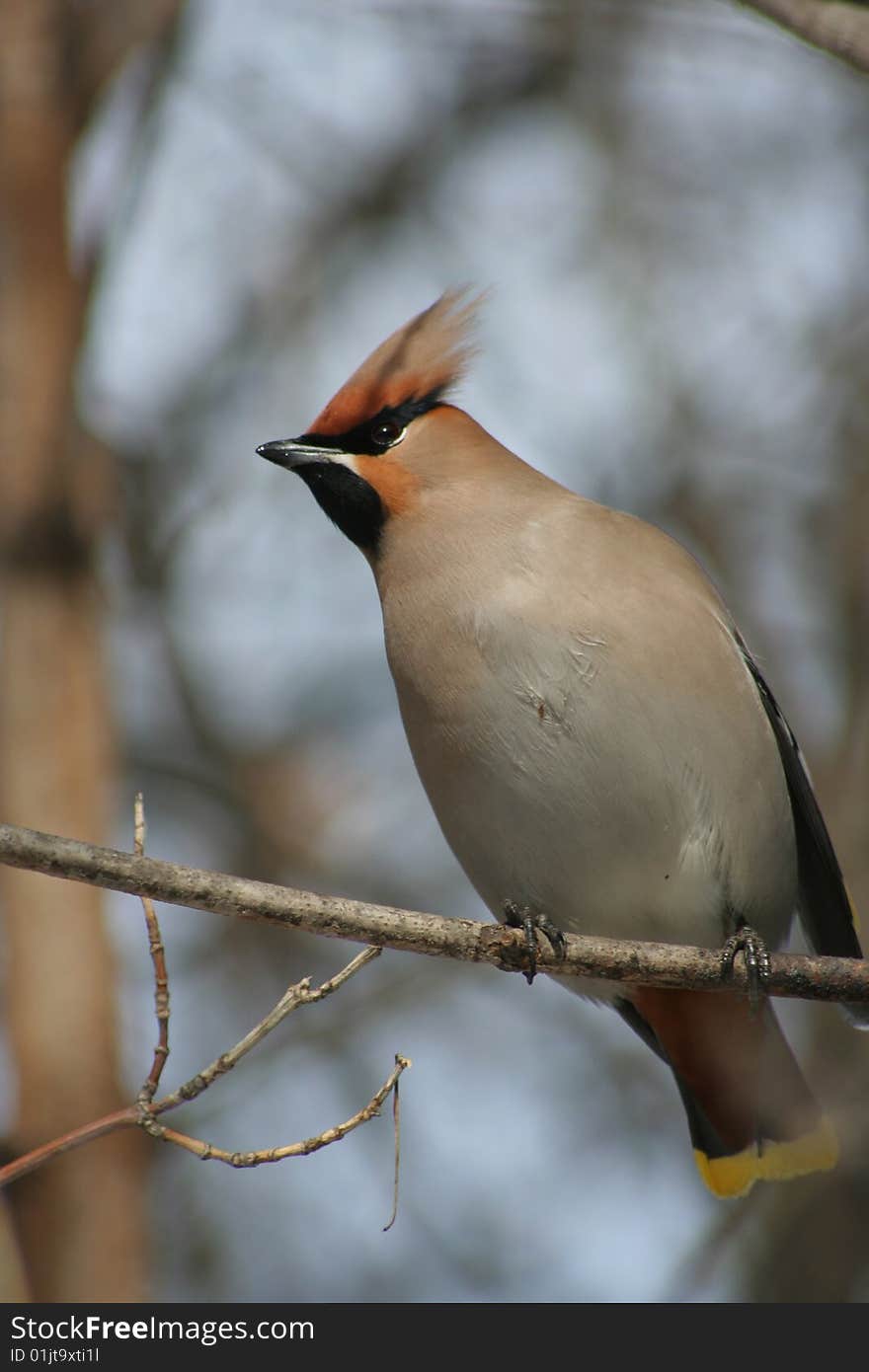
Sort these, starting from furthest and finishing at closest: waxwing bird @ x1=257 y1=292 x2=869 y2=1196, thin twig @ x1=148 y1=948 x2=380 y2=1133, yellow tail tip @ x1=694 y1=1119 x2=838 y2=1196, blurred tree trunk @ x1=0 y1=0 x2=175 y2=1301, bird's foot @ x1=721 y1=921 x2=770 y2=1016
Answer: blurred tree trunk @ x1=0 y1=0 x2=175 y2=1301
yellow tail tip @ x1=694 y1=1119 x2=838 y2=1196
waxwing bird @ x1=257 y1=292 x2=869 y2=1196
bird's foot @ x1=721 y1=921 x2=770 y2=1016
thin twig @ x1=148 y1=948 x2=380 y2=1133

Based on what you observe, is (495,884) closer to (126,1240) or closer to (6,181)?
(126,1240)

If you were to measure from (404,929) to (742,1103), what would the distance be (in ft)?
5.70

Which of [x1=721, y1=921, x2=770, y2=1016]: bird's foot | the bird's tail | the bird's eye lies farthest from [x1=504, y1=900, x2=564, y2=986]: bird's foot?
the bird's eye

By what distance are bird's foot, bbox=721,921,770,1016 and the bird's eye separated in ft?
5.26

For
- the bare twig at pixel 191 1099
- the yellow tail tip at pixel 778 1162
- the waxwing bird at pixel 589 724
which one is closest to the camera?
the bare twig at pixel 191 1099

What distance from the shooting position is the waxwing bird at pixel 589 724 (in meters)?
4.12

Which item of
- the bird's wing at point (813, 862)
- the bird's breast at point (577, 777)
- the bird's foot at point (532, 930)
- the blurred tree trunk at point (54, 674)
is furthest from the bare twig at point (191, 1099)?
the blurred tree trunk at point (54, 674)

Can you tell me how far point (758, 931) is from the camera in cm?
454

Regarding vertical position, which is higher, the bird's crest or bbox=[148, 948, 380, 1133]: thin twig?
the bird's crest

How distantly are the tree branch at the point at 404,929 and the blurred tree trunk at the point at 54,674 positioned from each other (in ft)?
9.42

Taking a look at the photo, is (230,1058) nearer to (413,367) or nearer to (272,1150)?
(272,1150)

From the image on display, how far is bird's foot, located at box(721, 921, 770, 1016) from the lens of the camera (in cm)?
401

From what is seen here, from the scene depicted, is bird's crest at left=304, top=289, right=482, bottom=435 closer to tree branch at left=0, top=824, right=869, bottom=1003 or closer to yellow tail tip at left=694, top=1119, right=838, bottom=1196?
tree branch at left=0, top=824, right=869, bottom=1003

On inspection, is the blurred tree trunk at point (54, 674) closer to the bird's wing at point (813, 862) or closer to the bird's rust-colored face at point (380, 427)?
the bird's rust-colored face at point (380, 427)
